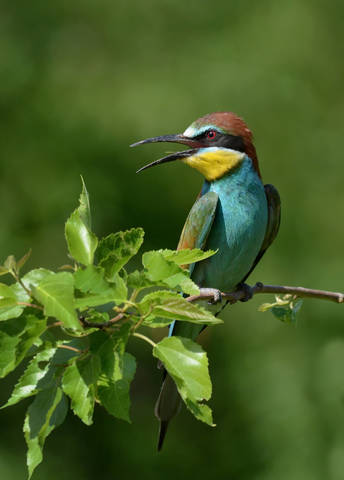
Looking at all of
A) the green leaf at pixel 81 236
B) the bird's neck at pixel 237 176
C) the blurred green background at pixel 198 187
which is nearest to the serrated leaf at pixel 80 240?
the green leaf at pixel 81 236

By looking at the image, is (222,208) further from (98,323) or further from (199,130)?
(98,323)

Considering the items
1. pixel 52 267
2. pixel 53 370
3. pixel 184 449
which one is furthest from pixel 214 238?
pixel 184 449

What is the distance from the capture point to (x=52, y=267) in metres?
4.95

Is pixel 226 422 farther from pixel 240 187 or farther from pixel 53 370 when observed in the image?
pixel 53 370

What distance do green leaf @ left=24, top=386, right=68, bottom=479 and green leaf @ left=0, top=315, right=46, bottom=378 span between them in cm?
13

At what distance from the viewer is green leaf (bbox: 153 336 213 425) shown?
4.08ft

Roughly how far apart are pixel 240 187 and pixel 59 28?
4328mm

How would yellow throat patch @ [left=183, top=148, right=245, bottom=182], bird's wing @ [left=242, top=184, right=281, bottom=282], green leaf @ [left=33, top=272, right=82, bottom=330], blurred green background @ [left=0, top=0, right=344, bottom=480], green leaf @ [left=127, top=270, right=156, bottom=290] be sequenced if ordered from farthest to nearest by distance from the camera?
blurred green background @ [left=0, top=0, right=344, bottom=480]
bird's wing @ [left=242, top=184, right=281, bottom=282]
yellow throat patch @ [left=183, top=148, right=245, bottom=182]
green leaf @ [left=127, top=270, right=156, bottom=290]
green leaf @ [left=33, top=272, right=82, bottom=330]

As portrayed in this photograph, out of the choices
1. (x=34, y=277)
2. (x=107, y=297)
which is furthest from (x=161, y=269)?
(x=34, y=277)

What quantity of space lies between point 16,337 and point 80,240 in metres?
0.20

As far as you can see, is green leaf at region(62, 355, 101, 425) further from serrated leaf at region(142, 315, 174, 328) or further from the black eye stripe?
the black eye stripe

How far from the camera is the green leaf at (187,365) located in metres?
1.24

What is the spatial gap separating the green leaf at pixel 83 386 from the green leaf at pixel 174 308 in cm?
13

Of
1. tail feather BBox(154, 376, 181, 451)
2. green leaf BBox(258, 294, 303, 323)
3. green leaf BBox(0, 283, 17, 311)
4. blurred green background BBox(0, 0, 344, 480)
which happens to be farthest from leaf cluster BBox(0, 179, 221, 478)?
blurred green background BBox(0, 0, 344, 480)
